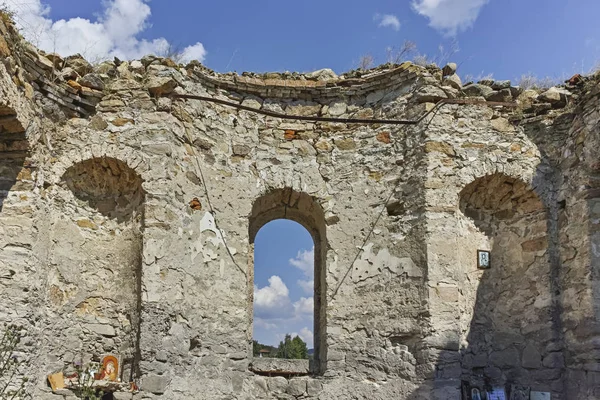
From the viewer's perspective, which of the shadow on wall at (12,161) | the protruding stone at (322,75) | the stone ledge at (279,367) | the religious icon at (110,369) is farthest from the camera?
the protruding stone at (322,75)

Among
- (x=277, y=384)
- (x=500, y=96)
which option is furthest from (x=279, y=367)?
(x=500, y=96)

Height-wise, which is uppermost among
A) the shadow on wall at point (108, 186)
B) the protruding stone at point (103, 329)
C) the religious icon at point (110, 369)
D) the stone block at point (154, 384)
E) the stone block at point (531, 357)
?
the shadow on wall at point (108, 186)

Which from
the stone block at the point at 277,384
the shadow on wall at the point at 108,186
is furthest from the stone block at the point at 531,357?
the shadow on wall at the point at 108,186

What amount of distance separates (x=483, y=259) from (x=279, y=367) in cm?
287

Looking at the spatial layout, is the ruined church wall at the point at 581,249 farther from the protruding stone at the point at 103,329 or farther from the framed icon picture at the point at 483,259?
the protruding stone at the point at 103,329

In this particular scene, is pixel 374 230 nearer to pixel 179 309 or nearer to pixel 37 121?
pixel 179 309

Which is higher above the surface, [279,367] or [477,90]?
[477,90]

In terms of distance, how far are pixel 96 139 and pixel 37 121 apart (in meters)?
0.68

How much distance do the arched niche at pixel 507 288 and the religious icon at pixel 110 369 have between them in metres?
3.94

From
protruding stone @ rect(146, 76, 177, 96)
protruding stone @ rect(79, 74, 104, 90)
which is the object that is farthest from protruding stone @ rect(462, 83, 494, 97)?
protruding stone @ rect(79, 74, 104, 90)

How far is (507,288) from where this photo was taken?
7.87m

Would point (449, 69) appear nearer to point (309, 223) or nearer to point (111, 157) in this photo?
point (309, 223)

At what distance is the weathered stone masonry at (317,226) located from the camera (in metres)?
6.86

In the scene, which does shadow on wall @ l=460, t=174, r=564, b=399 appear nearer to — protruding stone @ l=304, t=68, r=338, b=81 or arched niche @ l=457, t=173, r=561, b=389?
arched niche @ l=457, t=173, r=561, b=389
